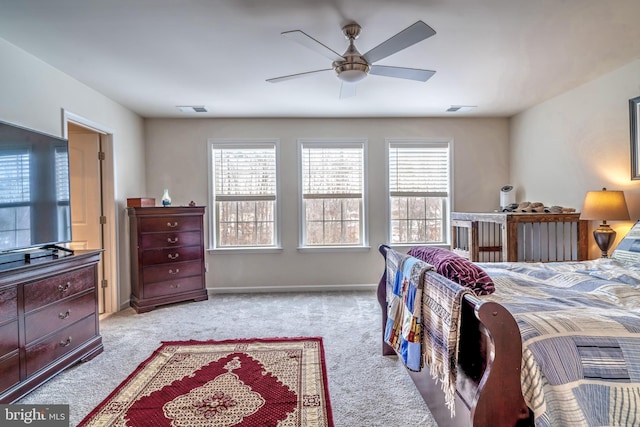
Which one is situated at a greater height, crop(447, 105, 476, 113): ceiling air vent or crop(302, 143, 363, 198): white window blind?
crop(447, 105, 476, 113): ceiling air vent

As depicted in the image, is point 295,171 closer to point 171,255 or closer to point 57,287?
point 171,255

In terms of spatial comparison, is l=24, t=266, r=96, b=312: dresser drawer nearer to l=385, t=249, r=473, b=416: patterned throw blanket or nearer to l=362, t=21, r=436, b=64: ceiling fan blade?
l=385, t=249, r=473, b=416: patterned throw blanket

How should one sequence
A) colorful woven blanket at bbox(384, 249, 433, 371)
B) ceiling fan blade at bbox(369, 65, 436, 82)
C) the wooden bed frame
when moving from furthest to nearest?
the wooden bed frame, ceiling fan blade at bbox(369, 65, 436, 82), colorful woven blanket at bbox(384, 249, 433, 371)

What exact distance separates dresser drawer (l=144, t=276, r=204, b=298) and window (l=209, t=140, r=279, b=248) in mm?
657

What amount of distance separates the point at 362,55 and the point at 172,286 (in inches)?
132

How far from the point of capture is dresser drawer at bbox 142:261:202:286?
12.5 feet

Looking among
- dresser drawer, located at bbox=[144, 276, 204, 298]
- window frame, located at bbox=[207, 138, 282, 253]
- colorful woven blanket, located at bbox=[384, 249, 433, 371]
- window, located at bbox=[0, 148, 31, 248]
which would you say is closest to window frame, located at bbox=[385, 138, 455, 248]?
window frame, located at bbox=[207, 138, 282, 253]

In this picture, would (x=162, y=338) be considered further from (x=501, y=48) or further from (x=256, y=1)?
(x=501, y=48)

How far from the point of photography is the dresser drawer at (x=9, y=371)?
190cm

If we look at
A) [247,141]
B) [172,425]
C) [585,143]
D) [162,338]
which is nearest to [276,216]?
[247,141]

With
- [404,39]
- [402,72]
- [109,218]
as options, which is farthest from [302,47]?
[109,218]

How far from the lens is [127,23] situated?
7.20 feet

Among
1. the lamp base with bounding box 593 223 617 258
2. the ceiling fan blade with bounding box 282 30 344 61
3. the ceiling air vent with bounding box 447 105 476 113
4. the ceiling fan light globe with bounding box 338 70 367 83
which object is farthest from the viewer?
the ceiling air vent with bounding box 447 105 476 113

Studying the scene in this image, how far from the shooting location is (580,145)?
11.2ft
